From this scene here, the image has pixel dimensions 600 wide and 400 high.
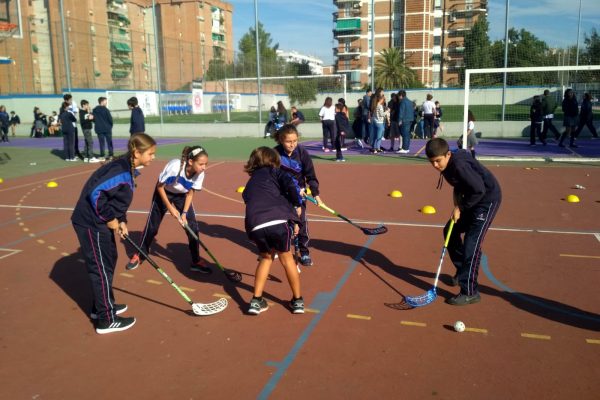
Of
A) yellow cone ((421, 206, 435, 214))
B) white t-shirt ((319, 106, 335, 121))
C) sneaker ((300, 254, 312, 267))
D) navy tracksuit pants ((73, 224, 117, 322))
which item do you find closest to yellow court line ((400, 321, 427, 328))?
sneaker ((300, 254, 312, 267))

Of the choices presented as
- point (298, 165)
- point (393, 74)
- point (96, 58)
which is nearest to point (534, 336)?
point (298, 165)

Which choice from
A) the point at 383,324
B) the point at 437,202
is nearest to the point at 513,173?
the point at 437,202

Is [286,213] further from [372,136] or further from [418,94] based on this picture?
[418,94]

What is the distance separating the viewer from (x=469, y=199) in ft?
15.0

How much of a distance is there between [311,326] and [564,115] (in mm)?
16464

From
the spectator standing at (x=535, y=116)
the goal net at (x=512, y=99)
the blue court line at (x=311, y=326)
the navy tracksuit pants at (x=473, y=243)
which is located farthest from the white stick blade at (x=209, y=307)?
the goal net at (x=512, y=99)

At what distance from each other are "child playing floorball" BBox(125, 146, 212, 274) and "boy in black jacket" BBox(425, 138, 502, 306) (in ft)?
7.77

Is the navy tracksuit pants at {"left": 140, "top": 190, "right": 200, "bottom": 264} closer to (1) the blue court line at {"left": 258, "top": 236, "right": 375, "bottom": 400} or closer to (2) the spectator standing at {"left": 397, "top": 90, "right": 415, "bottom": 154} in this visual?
(1) the blue court line at {"left": 258, "top": 236, "right": 375, "bottom": 400}

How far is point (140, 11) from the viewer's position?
243 feet

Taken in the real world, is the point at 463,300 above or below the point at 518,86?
below

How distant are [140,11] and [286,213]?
78.8 m

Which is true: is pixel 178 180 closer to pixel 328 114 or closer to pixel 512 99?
pixel 328 114

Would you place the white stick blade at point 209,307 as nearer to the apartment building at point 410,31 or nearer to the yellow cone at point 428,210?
the yellow cone at point 428,210

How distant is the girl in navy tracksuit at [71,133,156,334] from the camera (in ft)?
13.4
